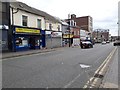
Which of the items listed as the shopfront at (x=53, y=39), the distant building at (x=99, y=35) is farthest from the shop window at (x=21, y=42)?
the distant building at (x=99, y=35)

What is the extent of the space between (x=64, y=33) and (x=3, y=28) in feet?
89.9

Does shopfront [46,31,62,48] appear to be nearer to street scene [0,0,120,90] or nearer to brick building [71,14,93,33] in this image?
street scene [0,0,120,90]

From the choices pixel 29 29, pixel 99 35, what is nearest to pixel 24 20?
pixel 29 29

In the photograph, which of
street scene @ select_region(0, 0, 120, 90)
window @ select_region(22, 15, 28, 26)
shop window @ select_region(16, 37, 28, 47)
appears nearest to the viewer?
street scene @ select_region(0, 0, 120, 90)

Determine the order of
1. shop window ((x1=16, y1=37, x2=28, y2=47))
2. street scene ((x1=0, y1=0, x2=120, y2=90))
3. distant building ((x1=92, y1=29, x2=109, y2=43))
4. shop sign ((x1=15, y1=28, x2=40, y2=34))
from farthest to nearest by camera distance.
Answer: distant building ((x1=92, y1=29, x2=109, y2=43)) → shop window ((x1=16, y1=37, x2=28, y2=47)) → shop sign ((x1=15, y1=28, x2=40, y2=34)) → street scene ((x1=0, y1=0, x2=120, y2=90))

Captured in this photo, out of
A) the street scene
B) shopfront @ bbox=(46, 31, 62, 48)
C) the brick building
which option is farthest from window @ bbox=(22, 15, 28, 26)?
the brick building

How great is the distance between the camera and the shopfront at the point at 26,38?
28.3m

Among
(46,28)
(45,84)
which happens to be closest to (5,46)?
(46,28)

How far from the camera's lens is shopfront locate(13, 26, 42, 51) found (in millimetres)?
28266

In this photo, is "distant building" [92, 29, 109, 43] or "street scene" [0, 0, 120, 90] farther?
"distant building" [92, 29, 109, 43]

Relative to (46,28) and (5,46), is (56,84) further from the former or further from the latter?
(46,28)

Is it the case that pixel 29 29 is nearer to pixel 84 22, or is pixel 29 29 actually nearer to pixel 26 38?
pixel 26 38

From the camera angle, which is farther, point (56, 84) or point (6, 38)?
point (6, 38)

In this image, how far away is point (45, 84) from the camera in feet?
24.3
